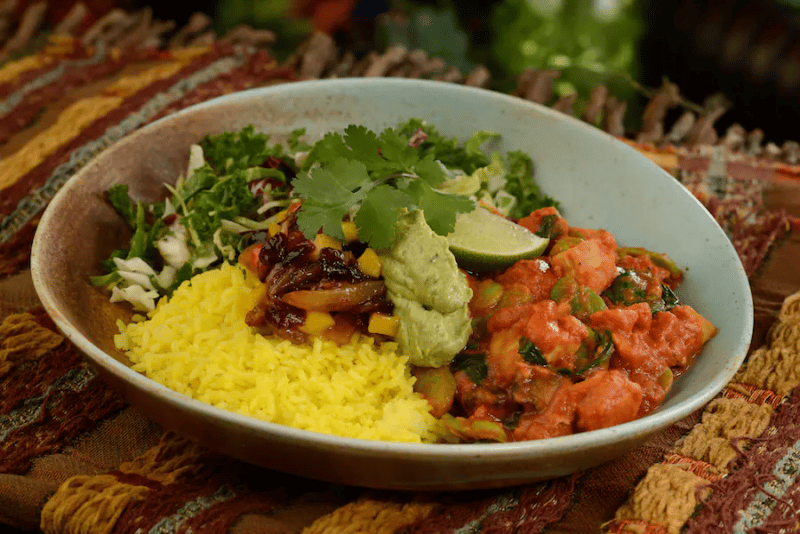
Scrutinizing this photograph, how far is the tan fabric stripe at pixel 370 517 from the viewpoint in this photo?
2.23 metres

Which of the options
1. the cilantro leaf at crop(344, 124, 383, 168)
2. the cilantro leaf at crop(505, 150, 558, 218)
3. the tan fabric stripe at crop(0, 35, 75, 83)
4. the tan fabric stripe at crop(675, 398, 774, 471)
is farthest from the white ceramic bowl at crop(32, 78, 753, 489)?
the tan fabric stripe at crop(0, 35, 75, 83)

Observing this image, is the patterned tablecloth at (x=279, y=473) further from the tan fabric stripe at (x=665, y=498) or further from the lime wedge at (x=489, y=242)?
the lime wedge at (x=489, y=242)

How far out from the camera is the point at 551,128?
369 cm

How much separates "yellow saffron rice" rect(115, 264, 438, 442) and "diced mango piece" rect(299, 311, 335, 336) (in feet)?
0.15

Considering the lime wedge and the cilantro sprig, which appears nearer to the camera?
the cilantro sprig

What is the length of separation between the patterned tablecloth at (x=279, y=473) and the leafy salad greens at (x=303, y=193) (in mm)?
535

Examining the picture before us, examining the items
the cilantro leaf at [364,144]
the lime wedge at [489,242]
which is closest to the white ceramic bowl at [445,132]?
the lime wedge at [489,242]

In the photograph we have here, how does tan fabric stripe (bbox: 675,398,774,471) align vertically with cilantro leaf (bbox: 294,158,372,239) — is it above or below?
below

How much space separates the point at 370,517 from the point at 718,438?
1.30 metres

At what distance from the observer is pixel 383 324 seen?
2662mm

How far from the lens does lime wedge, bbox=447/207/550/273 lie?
9.50ft

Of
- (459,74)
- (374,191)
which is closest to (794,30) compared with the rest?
(459,74)

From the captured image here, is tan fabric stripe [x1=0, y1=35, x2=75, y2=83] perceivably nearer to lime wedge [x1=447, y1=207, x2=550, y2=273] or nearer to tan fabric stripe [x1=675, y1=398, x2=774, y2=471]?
lime wedge [x1=447, y1=207, x2=550, y2=273]

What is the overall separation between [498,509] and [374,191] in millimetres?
1246
